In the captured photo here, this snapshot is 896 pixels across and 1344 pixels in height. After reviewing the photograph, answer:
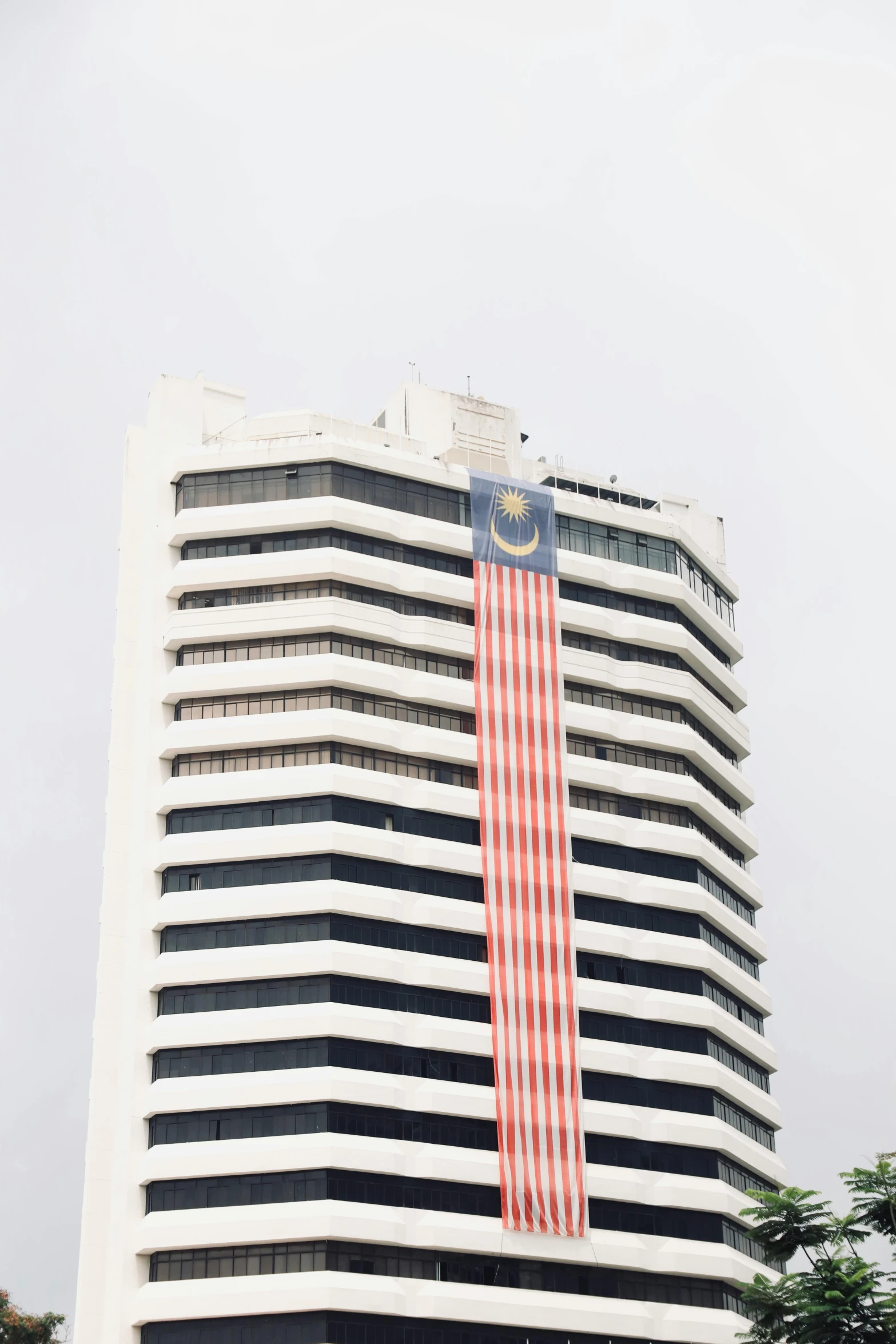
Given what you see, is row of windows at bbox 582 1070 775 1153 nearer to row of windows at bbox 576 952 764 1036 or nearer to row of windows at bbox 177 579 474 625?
row of windows at bbox 576 952 764 1036

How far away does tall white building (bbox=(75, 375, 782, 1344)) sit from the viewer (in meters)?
98.9

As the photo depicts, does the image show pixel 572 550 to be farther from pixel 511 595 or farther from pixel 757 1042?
pixel 757 1042

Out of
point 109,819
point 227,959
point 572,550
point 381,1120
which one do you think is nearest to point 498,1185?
Result: point 381,1120

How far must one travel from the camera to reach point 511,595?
11675 centimetres

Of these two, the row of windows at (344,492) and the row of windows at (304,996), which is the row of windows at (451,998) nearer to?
the row of windows at (304,996)

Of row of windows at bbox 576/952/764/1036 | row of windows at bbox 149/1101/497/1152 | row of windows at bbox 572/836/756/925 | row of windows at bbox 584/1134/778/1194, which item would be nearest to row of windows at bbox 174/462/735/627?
row of windows at bbox 572/836/756/925

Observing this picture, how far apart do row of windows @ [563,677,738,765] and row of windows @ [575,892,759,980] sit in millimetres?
11778

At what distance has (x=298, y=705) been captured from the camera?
110062 mm

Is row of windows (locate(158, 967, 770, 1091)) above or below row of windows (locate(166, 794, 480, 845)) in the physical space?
below

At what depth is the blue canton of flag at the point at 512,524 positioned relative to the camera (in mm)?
117438

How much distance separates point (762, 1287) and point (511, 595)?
44295mm

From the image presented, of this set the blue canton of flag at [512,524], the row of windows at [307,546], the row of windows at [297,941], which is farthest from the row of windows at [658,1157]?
the row of windows at [307,546]

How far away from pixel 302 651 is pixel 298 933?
16389 millimetres

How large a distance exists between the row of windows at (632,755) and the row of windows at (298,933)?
16.3 m
